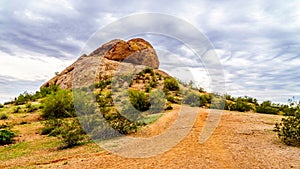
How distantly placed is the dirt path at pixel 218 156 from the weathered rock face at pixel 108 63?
67.5 ft

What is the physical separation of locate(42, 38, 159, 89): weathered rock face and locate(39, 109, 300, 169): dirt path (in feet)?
67.5

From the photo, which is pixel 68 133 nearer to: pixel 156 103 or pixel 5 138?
pixel 5 138

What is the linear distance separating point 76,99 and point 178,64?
777 cm

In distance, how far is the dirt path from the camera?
521cm

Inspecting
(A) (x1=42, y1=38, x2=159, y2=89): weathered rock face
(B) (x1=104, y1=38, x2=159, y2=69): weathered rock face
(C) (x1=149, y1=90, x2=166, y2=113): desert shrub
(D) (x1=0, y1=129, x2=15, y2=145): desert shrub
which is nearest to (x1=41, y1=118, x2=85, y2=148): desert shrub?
(D) (x1=0, y1=129, x2=15, y2=145): desert shrub

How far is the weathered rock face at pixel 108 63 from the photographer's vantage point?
28391mm

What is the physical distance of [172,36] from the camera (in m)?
8.53

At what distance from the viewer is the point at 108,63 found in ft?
98.9

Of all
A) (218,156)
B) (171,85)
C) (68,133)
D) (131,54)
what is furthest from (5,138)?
(131,54)

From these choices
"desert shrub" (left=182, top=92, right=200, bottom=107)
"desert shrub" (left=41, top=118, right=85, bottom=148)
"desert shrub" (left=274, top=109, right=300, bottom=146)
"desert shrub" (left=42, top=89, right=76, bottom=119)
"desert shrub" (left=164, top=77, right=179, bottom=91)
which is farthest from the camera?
"desert shrub" (left=164, top=77, right=179, bottom=91)

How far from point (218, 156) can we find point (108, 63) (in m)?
25.6

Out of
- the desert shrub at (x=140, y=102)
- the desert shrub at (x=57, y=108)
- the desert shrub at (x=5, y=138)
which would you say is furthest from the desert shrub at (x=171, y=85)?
the desert shrub at (x=5, y=138)

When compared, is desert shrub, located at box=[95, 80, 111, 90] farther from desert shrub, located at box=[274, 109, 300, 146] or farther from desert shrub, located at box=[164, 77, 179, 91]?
desert shrub, located at box=[274, 109, 300, 146]

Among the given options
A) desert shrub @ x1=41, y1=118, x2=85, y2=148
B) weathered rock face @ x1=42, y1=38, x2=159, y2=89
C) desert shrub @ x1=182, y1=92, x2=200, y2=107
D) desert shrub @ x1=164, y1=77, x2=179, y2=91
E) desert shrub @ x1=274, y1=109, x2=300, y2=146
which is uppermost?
weathered rock face @ x1=42, y1=38, x2=159, y2=89
